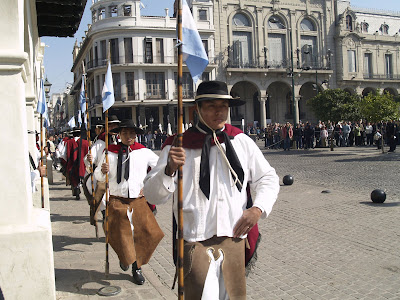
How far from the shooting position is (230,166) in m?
3.12

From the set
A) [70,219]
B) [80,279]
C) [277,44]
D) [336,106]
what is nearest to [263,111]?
[277,44]

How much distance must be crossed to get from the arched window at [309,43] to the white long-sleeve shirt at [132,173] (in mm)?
48686

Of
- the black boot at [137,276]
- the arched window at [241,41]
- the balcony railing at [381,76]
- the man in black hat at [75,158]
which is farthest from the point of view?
the balcony railing at [381,76]

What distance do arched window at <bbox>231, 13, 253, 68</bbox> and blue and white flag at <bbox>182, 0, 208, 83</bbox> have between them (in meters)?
45.4

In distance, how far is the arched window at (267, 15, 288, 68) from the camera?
50.1 metres

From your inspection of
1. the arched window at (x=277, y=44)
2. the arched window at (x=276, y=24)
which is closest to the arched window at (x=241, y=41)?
the arched window at (x=277, y=44)

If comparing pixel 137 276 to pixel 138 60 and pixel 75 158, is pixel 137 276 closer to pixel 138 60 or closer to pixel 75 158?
pixel 75 158

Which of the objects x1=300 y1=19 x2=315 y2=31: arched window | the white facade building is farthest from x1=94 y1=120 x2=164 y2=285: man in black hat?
x1=300 y1=19 x2=315 y2=31: arched window

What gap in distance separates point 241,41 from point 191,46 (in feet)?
155

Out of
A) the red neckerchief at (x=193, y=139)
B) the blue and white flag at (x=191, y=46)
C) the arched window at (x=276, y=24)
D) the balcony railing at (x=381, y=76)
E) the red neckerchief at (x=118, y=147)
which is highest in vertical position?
the arched window at (x=276, y=24)

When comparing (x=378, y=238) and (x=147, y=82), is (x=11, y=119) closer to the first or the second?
(x=378, y=238)

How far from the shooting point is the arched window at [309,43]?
2029 inches

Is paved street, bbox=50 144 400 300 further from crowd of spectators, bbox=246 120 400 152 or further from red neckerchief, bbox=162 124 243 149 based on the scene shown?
crowd of spectators, bbox=246 120 400 152

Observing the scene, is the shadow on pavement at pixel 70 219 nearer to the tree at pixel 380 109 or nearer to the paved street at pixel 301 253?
the paved street at pixel 301 253
